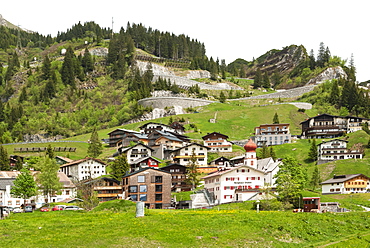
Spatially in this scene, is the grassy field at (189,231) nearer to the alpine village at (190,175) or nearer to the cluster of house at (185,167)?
the alpine village at (190,175)

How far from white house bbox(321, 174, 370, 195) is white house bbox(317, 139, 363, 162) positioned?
79.4 feet

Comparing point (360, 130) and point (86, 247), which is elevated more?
point (360, 130)

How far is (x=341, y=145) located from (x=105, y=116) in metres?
102

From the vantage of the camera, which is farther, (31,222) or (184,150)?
(184,150)

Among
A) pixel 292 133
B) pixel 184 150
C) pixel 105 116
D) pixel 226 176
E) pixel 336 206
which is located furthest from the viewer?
pixel 105 116

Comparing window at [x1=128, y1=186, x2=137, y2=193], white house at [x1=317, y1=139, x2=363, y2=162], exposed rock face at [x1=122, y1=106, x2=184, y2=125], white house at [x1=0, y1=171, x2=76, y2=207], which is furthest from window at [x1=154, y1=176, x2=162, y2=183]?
exposed rock face at [x1=122, y1=106, x2=184, y2=125]

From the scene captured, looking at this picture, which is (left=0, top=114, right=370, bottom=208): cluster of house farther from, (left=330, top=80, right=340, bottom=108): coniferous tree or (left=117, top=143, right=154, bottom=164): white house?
(left=330, top=80, right=340, bottom=108): coniferous tree

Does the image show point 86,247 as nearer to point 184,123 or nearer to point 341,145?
point 341,145

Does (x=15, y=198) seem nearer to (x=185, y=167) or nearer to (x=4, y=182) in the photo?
(x=4, y=182)

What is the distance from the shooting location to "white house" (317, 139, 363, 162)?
114781 mm

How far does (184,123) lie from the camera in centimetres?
15925

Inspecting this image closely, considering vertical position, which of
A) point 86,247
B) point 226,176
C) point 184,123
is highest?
→ point 184,123

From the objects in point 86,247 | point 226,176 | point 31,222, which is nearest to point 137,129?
point 226,176

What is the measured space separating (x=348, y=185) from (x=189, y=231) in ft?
194
